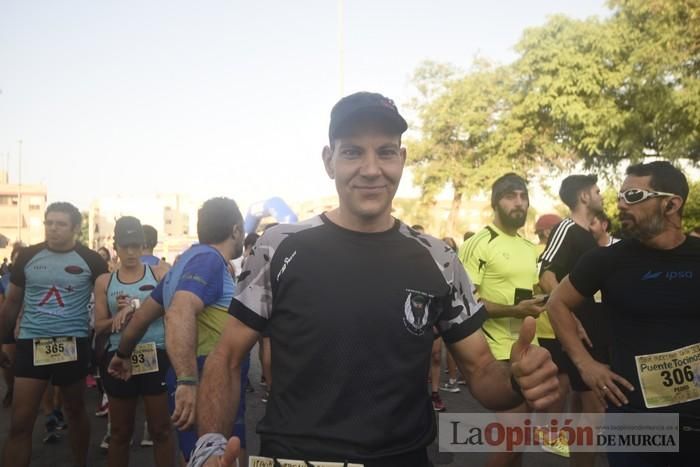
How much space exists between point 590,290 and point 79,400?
4.31 metres

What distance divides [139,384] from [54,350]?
952mm

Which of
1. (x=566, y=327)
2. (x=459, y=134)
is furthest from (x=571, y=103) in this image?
(x=566, y=327)

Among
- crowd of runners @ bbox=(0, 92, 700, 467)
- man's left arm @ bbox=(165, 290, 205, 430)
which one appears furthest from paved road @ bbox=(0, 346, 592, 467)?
man's left arm @ bbox=(165, 290, 205, 430)

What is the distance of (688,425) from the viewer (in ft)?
10.1

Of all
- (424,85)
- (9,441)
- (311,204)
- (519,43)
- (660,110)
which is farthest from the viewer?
(311,204)

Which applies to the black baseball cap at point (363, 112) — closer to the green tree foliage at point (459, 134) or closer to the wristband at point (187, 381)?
the wristband at point (187, 381)

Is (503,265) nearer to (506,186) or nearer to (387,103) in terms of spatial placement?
(506,186)

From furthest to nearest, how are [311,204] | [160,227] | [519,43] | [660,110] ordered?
[311,204] → [160,227] → [519,43] → [660,110]

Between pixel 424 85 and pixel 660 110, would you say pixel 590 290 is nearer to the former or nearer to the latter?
pixel 660 110

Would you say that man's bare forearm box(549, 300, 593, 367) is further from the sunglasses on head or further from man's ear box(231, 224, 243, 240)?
man's ear box(231, 224, 243, 240)

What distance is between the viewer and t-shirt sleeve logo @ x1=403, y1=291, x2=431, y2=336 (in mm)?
2166

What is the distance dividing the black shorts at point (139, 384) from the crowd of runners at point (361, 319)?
0.01m

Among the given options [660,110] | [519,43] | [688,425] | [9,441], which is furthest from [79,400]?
[519,43]

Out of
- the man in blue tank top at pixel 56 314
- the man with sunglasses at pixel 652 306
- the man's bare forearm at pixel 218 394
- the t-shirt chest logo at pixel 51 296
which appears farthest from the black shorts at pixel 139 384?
the man with sunglasses at pixel 652 306
